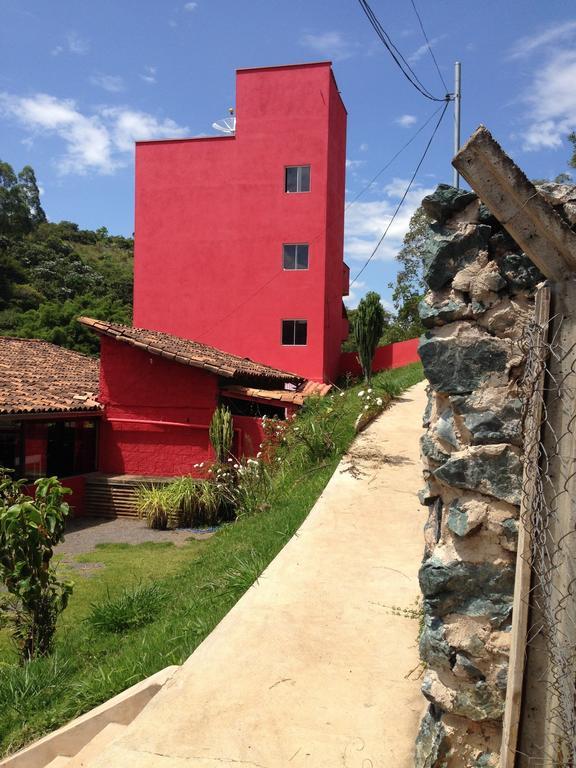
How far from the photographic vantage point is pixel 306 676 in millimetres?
4035

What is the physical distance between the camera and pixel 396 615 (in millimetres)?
4855

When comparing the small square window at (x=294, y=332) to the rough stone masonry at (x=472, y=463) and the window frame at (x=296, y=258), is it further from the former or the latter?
the rough stone masonry at (x=472, y=463)

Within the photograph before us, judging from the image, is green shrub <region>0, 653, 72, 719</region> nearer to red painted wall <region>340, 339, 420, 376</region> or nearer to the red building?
the red building

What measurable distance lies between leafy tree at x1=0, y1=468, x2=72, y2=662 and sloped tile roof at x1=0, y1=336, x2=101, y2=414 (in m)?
6.54

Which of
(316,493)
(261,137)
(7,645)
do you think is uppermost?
(261,137)

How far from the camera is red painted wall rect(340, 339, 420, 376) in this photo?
2125cm

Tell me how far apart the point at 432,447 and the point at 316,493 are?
5.44m

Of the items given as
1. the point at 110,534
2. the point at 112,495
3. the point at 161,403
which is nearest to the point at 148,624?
the point at 110,534

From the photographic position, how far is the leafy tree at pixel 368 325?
17172 mm

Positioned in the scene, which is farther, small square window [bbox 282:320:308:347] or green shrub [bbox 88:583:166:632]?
small square window [bbox 282:320:308:347]

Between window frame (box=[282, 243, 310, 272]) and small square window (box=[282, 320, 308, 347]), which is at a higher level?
window frame (box=[282, 243, 310, 272])

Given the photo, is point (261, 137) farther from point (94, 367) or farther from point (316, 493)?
point (316, 493)

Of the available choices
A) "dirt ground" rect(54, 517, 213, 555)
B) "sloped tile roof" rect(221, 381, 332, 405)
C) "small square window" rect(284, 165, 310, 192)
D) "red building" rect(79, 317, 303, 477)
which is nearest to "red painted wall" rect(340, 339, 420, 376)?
"small square window" rect(284, 165, 310, 192)

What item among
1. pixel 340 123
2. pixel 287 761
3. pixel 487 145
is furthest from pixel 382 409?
pixel 340 123
